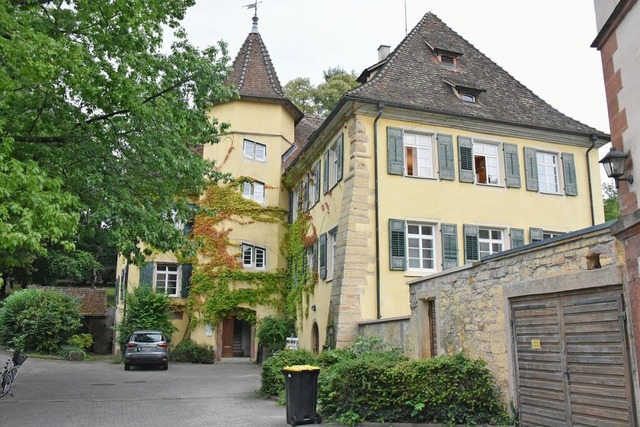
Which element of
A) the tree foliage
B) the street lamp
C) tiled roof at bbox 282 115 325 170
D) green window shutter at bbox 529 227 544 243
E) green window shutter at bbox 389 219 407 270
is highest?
the tree foliage

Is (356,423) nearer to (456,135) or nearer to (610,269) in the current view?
(610,269)

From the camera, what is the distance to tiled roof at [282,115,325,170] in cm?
3002

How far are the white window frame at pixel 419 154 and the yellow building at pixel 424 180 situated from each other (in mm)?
33

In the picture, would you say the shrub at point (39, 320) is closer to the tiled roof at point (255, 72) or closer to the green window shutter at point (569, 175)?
the tiled roof at point (255, 72)

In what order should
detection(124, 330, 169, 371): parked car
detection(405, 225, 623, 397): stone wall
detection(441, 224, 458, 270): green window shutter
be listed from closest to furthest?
detection(405, 225, 623, 397): stone wall, detection(441, 224, 458, 270): green window shutter, detection(124, 330, 169, 371): parked car

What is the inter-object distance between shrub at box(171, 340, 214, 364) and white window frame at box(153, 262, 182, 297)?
2.88m

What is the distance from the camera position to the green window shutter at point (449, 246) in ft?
62.1

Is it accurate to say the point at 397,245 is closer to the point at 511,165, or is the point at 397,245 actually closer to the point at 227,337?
the point at 511,165

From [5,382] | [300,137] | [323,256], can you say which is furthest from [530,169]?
[5,382]

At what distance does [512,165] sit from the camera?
20.6m

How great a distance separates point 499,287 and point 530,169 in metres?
12.1

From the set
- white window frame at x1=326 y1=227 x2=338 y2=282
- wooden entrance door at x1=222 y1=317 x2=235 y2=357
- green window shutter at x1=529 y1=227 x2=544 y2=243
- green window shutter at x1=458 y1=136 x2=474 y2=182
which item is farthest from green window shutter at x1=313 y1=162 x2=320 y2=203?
wooden entrance door at x1=222 y1=317 x2=235 y2=357

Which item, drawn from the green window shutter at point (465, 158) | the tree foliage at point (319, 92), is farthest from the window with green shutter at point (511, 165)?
the tree foliage at point (319, 92)

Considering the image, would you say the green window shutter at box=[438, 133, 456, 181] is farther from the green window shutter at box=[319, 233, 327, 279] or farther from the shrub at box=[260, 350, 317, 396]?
→ the shrub at box=[260, 350, 317, 396]
